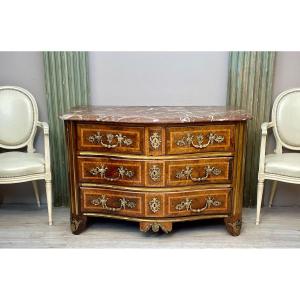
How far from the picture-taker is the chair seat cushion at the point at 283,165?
263 cm

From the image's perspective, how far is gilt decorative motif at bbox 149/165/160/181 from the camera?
243 centimetres

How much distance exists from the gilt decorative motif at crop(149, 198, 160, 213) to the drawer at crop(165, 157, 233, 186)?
0.47 feet

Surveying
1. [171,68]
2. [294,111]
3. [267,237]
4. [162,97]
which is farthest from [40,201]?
[294,111]

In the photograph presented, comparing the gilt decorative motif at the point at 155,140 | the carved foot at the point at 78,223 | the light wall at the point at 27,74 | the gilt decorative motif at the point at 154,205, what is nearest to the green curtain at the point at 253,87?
the gilt decorative motif at the point at 155,140

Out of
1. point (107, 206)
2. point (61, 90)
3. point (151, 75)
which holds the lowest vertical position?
point (107, 206)

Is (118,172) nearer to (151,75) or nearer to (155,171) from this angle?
(155,171)

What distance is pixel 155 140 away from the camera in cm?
238

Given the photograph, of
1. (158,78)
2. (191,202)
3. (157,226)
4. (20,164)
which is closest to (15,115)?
(20,164)

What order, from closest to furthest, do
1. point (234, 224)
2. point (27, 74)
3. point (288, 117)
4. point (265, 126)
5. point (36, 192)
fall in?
point (234, 224) < point (265, 126) < point (288, 117) < point (27, 74) < point (36, 192)

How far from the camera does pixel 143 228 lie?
Answer: 8.37 ft

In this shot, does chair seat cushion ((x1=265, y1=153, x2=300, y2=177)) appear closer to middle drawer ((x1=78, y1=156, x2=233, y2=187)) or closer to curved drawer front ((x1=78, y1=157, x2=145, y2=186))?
middle drawer ((x1=78, y1=156, x2=233, y2=187))

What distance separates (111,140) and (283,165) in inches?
50.7

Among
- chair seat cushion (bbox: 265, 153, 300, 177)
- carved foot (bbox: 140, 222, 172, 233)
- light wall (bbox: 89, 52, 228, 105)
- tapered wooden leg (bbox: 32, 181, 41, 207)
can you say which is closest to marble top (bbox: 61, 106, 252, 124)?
light wall (bbox: 89, 52, 228, 105)

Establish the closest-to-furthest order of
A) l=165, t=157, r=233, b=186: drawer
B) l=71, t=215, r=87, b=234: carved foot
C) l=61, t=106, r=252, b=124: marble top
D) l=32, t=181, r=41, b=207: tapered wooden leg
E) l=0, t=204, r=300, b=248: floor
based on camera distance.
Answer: l=61, t=106, r=252, b=124: marble top, l=165, t=157, r=233, b=186: drawer, l=0, t=204, r=300, b=248: floor, l=71, t=215, r=87, b=234: carved foot, l=32, t=181, r=41, b=207: tapered wooden leg
